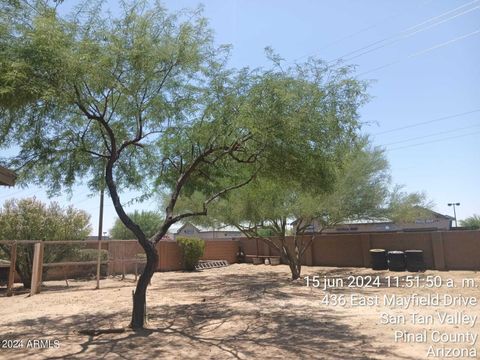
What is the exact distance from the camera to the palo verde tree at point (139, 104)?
7289 millimetres

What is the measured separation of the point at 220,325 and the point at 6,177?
5.15m

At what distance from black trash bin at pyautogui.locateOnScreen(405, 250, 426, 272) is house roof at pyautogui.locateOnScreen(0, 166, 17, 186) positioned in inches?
716

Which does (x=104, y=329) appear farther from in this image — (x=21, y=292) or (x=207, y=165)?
(x=21, y=292)

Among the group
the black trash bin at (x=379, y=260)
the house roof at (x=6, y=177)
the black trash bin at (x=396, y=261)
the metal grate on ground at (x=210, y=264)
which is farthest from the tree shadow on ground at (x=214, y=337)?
the metal grate on ground at (x=210, y=264)

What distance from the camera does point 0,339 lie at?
25.8 feet

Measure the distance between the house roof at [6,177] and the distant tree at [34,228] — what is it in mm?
11050

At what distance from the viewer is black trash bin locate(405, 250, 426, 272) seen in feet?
65.5

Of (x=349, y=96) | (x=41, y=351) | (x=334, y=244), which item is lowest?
(x=41, y=351)

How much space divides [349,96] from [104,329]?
7.18 meters

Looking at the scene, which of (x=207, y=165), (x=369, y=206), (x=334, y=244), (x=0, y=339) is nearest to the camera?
(x=0, y=339)

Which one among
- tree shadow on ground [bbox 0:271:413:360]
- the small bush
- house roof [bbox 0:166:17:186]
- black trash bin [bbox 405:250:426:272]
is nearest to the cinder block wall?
black trash bin [bbox 405:250:426:272]

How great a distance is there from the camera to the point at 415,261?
20031 mm

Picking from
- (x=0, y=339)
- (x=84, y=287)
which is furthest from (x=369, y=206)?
(x=0, y=339)

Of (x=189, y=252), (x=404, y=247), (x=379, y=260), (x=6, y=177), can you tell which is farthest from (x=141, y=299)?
(x=189, y=252)
